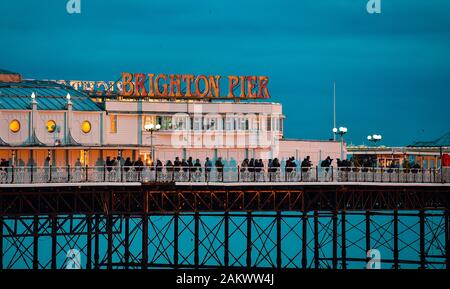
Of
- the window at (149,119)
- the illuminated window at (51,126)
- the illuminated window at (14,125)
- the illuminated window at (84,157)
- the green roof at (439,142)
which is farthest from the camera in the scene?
the green roof at (439,142)

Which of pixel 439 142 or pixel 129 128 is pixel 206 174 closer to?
pixel 129 128

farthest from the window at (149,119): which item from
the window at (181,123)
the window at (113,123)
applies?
the window at (113,123)

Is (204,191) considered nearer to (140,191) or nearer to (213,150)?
(140,191)

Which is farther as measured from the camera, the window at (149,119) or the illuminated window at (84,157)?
the window at (149,119)

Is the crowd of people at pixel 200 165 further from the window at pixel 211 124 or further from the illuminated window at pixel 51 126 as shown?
the window at pixel 211 124

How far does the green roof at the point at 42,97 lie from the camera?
110 meters

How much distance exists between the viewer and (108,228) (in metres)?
101

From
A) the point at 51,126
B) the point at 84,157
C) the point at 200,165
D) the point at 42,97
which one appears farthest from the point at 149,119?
the point at 200,165

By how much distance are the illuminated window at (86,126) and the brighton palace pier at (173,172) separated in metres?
0.17

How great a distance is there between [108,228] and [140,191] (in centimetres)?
304

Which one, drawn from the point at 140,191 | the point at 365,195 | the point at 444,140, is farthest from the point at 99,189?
the point at 444,140
